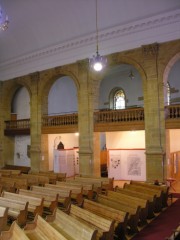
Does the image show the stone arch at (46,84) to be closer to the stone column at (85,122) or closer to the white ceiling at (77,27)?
the white ceiling at (77,27)

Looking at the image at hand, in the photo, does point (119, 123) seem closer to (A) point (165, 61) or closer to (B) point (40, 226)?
(A) point (165, 61)

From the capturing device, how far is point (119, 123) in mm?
16594

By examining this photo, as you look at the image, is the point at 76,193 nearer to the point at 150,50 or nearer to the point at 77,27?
the point at 150,50

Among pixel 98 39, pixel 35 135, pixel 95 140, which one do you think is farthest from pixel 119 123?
pixel 35 135

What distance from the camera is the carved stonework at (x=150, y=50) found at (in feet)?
50.2

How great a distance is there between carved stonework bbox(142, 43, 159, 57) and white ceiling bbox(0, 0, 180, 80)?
Result: 433 mm

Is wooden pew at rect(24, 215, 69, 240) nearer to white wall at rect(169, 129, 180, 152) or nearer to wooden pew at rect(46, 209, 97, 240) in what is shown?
wooden pew at rect(46, 209, 97, 240)

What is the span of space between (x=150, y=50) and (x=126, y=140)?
21.3 feet

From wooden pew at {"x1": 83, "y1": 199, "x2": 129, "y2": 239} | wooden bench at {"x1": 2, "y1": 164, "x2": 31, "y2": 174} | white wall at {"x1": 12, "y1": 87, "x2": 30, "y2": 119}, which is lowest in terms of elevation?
wooden pew at {"x1": 83, "y1": 199, "x2": 129, "y2": 239}

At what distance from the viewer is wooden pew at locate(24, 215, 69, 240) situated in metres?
6.13

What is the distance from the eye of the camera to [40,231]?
22.0 ft

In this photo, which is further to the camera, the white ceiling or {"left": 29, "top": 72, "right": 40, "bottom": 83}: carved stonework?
{"left": 29, "top": 72, "right": 40, "bottom": 83}: carved stonework

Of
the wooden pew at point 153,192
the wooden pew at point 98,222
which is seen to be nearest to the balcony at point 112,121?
the wooden pew at point 153,192

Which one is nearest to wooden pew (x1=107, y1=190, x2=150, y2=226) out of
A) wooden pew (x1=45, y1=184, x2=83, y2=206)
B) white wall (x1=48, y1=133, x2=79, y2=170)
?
wooden pew (x1=45, y1=184, x2=83, y2=206)
